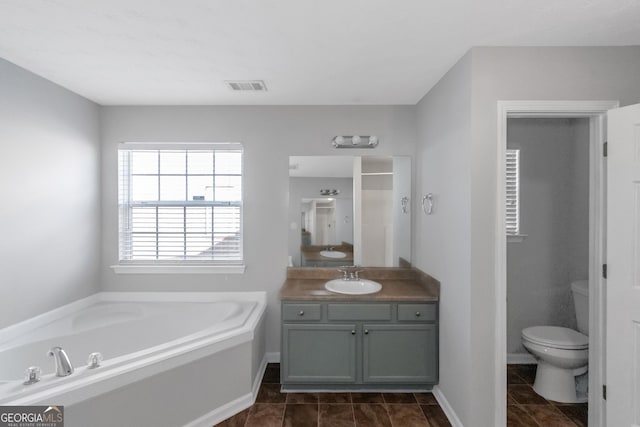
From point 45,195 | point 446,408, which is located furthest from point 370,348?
point 45,195

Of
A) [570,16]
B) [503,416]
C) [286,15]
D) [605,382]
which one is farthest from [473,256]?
[286,15]

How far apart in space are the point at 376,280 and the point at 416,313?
0.59 m

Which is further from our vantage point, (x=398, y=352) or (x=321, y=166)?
(x=321, y=166)

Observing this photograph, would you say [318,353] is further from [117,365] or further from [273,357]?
[117,365]

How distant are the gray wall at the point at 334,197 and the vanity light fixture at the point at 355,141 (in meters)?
0.33

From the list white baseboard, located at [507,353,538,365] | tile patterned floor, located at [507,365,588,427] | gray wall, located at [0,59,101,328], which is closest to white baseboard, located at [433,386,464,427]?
tile patterned floor, located at [507,365,588,427]

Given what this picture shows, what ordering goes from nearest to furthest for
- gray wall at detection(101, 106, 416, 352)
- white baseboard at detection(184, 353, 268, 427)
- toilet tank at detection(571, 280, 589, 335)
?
1. white baseboard at detection(184, 353, 268, 427)
2. toilet tank at detection(571, 280, 589, 335)
3. gray wall at detection(101, 106, 416, 352)

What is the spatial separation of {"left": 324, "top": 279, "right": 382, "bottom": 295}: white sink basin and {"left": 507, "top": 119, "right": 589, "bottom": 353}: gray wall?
4.35 feet

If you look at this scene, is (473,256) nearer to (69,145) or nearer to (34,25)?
(34,25)

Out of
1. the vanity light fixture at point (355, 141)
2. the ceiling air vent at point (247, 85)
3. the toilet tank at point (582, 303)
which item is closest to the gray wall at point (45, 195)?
the ceiling air vent at point (247, 85)

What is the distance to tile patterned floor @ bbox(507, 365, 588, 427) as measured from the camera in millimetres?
2197

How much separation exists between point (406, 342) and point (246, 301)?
58.5 inches

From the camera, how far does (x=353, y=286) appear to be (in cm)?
285

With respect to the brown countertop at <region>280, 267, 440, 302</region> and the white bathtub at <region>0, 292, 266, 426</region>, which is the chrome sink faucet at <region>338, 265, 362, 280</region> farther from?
the white bathtub at <region>0, 292, 266, 426</region>
